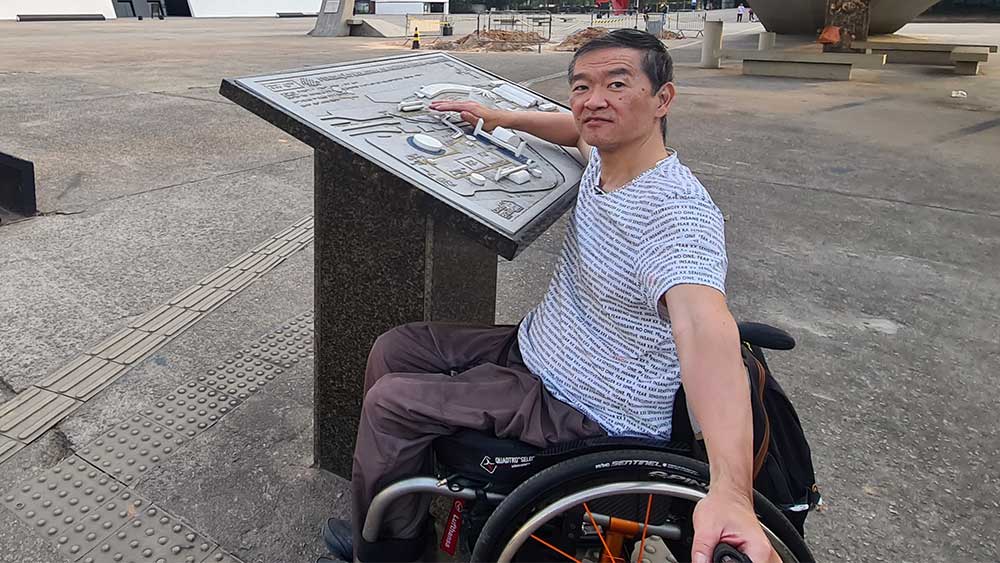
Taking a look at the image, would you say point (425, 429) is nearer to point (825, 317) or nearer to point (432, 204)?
point (432, 204)

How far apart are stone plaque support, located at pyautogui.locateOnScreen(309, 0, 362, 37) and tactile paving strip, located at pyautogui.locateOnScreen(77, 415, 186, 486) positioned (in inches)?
940

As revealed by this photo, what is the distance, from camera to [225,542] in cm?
211

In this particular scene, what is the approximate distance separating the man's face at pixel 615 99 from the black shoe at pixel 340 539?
1.24 m

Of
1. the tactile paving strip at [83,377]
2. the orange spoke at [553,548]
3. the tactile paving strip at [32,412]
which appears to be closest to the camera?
the orange spoke at [553,548]

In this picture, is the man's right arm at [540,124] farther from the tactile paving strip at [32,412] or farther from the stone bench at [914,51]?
the stone bench at [914,51]

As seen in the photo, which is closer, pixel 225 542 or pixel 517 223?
pixel 517 223

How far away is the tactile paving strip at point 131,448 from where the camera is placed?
2.38 metres

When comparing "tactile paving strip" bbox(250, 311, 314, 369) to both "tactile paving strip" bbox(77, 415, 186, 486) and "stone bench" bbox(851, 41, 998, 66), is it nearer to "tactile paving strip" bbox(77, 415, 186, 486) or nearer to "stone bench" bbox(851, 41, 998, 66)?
"tactile paving strip" bbox(77, 415, 186, 486)

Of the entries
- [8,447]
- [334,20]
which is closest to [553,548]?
[8,447]

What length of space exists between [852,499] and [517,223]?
154 cm

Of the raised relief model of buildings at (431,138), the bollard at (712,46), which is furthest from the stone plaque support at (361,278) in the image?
the bollard at (712,46)

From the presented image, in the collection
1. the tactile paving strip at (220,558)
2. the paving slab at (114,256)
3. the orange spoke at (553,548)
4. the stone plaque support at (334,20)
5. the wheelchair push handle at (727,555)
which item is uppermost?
the stone plaque support at (334,20)

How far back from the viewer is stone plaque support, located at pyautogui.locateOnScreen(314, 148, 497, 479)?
202 cm

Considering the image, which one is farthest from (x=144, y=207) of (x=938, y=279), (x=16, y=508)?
(x=938, y=279)
